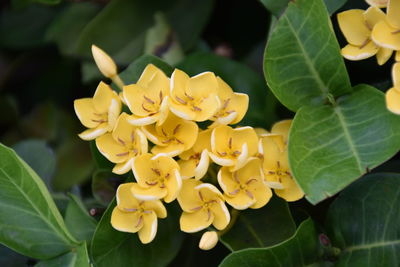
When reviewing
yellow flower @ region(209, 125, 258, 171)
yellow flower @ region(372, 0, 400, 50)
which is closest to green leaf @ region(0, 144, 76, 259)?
yellow flower @ region(209, 125, 258, 171)

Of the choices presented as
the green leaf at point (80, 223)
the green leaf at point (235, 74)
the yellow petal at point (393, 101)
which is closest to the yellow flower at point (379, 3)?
the yellow petal at point (393, 101)

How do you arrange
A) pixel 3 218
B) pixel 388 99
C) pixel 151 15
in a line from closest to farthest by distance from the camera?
pixel 388 99 → pixel 3 218 → pixel 151 15

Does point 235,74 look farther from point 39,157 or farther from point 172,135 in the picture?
point 39,157

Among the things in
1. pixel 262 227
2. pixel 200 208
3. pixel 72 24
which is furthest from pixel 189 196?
pixel 72 24

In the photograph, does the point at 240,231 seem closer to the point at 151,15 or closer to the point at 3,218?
the point at 3,218

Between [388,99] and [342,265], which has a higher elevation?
[388,99]

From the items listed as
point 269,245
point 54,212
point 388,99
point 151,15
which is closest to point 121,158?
point 54,212
